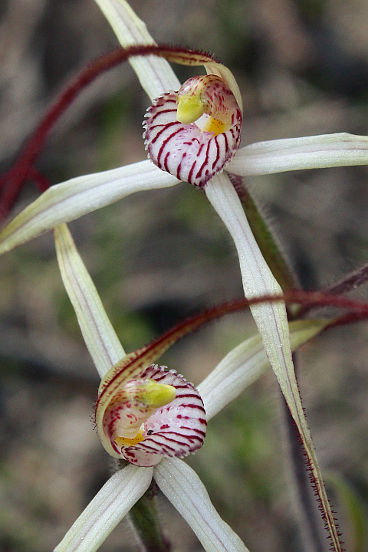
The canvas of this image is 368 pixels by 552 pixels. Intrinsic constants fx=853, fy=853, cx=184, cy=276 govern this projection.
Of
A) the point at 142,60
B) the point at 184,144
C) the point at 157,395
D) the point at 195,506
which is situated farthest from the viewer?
the point at 142,60

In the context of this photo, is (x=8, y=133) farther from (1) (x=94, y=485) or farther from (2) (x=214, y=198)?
(2) (x=214, y=198)

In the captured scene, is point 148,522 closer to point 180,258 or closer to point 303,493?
point 303,493

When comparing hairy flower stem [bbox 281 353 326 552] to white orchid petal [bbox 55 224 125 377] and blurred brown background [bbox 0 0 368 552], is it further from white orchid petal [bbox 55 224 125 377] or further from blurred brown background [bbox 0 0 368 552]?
blurred brown background [bbox 0 0 368 552]

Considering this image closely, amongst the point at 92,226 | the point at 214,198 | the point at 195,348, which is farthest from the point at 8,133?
the point at 214,198

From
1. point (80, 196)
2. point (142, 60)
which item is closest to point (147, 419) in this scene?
point (80, 196)

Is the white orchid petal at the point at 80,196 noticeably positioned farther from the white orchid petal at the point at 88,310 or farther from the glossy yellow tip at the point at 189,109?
the glossy yellow tip at the point at 189,109

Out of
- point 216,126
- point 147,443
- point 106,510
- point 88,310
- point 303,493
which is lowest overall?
point 106,510
